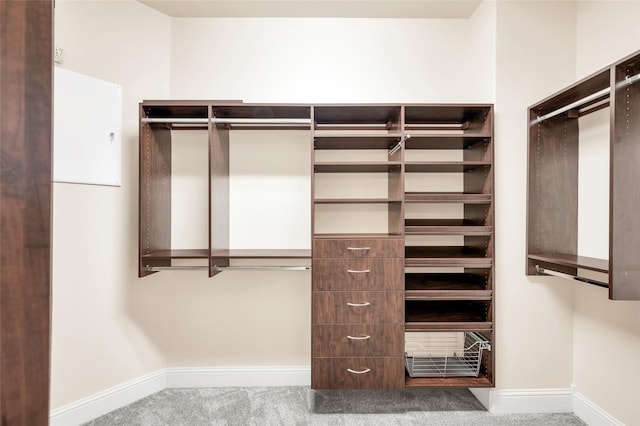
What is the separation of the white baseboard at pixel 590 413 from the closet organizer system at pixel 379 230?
2.15 ft

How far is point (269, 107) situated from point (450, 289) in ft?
5.72

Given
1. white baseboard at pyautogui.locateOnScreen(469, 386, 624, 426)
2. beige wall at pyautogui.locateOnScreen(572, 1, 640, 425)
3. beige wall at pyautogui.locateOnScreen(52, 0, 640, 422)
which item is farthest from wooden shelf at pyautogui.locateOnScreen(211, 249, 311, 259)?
beige wall at pyautogui.locateOnScreen(572, 1, 640, 425)

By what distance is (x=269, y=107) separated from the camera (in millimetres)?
2188

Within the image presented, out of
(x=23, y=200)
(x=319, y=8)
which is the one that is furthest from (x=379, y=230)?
(x=23, y=200)

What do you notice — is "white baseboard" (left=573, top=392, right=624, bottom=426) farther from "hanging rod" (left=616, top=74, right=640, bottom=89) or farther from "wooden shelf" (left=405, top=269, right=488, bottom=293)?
"hanging rod" (left=616, top=74, right=640, bottom=89)

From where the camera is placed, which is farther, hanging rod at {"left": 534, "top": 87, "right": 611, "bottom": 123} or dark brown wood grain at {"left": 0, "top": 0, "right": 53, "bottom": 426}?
hanging rod at {"left": 534, "top": 87, "right": 611, "bottom": 123}

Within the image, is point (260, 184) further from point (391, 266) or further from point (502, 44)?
point (502, 44)

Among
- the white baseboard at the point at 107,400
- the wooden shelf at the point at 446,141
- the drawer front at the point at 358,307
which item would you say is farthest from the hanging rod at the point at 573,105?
the white baseboard at the point at 107,400

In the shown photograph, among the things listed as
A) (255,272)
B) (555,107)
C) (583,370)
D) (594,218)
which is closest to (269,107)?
(255,272)

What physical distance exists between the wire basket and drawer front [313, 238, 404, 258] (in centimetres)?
80

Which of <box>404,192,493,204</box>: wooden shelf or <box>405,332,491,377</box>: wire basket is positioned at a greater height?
<box>404,192,493,204</box>: wooden shelf

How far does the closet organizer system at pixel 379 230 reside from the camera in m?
2.06

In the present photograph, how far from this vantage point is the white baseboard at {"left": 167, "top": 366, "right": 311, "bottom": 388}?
8.13 ft

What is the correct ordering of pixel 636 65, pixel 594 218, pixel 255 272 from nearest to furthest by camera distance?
pixel 636 65, pixel 594 218, pixel 255 272
